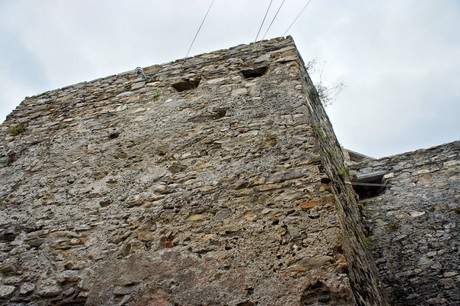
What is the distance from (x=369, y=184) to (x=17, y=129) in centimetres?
418

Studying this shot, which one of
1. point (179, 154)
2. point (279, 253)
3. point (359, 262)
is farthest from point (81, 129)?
point (359, 262)

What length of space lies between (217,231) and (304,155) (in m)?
0.84

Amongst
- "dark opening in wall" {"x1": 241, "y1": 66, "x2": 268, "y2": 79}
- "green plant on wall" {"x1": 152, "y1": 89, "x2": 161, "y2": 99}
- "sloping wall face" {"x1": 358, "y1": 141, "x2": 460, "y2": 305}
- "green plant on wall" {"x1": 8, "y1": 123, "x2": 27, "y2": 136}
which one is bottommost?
"sloping wall face" {"x1": 358, "y1": 141, "x2": 460, "y2": 305}

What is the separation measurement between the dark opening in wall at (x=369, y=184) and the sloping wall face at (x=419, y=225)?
9 cm

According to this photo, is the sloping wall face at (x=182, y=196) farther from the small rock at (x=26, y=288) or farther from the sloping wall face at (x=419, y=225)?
the sloping wall face at (x=419, y=225)

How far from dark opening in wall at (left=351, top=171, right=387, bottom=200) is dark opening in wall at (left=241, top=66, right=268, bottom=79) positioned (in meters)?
2.17

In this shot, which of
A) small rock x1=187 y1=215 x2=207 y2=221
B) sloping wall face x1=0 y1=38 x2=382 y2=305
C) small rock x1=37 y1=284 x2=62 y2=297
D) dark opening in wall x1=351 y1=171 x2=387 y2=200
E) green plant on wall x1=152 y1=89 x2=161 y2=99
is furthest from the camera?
dark opening in wall x1=351 y1=171 x2=387 y2=200

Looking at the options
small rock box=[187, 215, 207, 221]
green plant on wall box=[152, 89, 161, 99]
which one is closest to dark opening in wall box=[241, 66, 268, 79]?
green plant on wall box=[152, 89, 161, 99]

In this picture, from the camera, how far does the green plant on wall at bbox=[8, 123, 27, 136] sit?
13.7 feet

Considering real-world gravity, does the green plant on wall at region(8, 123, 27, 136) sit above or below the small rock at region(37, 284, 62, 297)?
above

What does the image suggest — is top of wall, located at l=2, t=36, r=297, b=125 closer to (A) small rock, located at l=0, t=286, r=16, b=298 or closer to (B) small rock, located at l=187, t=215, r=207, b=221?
(B) small rock, located at l=187, t=215, r=207, b=221

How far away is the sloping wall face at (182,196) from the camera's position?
2.37 metres

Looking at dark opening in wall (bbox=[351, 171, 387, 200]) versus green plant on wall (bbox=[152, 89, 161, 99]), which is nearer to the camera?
green plant on wall (bbox=[152, 89, 161, 99])

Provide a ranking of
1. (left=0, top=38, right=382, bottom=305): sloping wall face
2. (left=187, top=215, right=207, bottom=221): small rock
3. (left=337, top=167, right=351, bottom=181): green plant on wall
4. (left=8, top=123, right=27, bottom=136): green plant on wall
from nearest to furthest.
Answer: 1. (left=0, top=38, right=382, bottom=305): sloping wall face
2. (left=187, top=215, right=207, bottom=221): small rock
3. (left=337, top=167, right=351, bottom=181): green plant on wall
4. (left=8, top=123, right=27, bottom=136): green plant on wall
